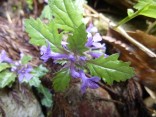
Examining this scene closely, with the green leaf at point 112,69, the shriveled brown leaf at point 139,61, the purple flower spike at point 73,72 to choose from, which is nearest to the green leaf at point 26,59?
the purple flower spike at point 73,72

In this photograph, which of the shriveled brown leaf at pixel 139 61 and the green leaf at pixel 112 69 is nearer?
the green leaf at pixel 112 69

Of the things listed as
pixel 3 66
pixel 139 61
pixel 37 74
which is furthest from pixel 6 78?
pixel 139 61

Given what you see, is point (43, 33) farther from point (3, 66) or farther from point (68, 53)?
point (3, 66)

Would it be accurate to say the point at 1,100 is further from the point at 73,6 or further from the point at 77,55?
the point at 73,6

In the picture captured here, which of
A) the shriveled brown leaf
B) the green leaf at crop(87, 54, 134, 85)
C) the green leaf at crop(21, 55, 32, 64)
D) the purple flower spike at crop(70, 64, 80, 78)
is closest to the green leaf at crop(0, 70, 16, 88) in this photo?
the green leaf at crop(21, 55, 32, 64)

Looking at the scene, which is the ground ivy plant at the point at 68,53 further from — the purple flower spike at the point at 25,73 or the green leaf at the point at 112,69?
the purple flower spike at the point at 25,73

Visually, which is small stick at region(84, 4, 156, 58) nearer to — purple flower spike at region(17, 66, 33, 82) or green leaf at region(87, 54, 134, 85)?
green leaf at region(87, 54, 134, 85)
